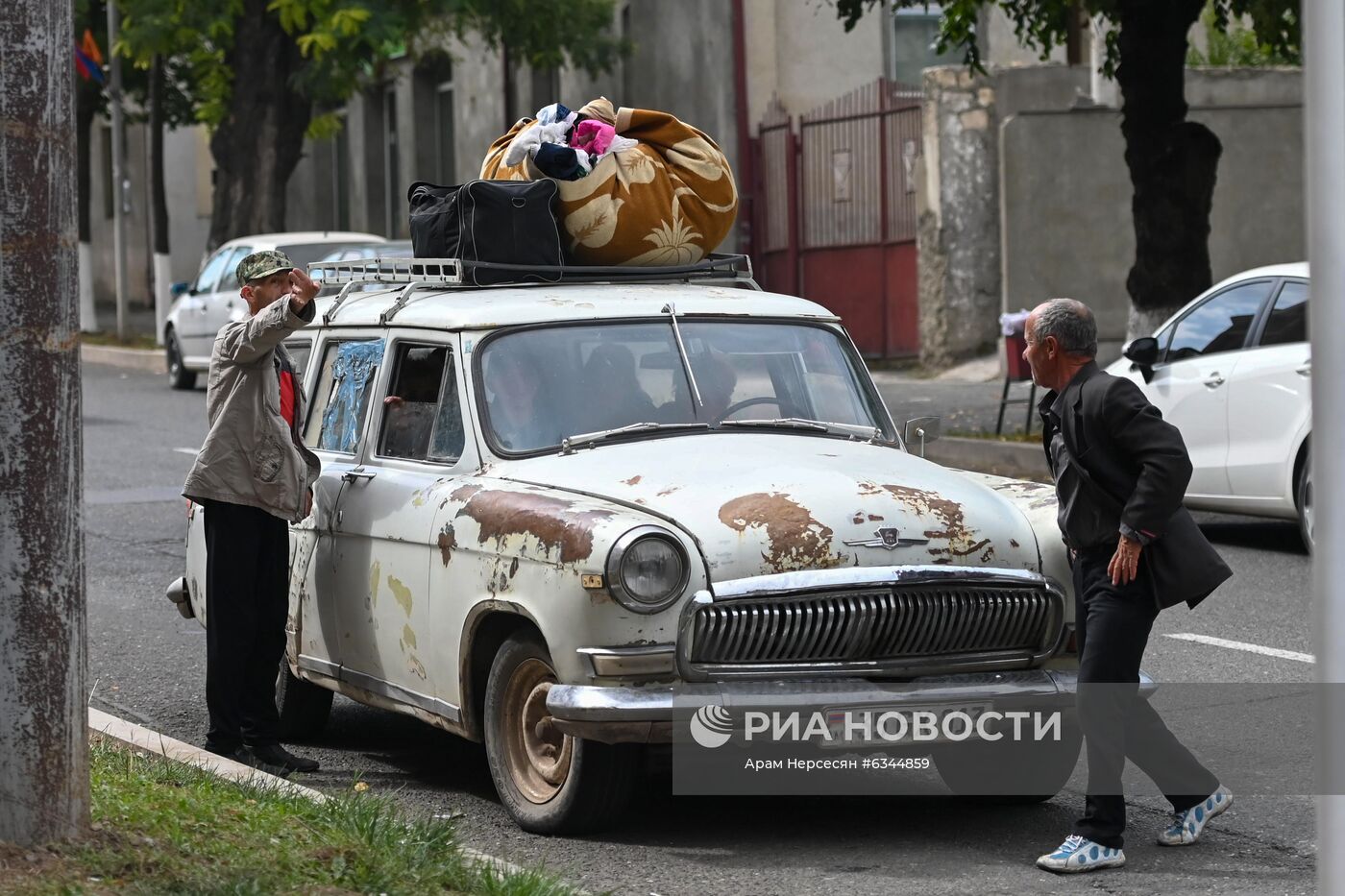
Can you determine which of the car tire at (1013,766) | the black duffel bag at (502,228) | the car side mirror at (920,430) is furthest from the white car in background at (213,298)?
the car tire at (1013,766)

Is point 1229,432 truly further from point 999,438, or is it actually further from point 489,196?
point 489,196

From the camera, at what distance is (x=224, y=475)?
6.96m

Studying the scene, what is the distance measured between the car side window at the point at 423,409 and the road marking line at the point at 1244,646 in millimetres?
3957

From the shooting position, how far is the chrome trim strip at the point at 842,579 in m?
5.77

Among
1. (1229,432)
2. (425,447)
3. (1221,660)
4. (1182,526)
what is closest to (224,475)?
(425,447)

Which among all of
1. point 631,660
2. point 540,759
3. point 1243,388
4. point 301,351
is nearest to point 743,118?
point 1243,388

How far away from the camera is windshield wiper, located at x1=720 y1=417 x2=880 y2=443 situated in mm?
6867

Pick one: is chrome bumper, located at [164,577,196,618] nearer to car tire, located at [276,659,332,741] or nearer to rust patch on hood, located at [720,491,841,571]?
car tire, located at [276,659,332,741]

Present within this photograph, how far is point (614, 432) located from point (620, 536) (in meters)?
0.98

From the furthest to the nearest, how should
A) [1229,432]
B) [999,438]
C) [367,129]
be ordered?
[367,129] < [999,438] < [1229,432]

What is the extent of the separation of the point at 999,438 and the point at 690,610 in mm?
10266

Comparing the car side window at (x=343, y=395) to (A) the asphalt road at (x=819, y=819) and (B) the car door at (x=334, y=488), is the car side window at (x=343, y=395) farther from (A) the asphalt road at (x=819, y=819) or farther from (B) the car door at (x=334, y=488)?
(A) the asphalt road at (x=819, y=819)

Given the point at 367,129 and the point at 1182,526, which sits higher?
the point at 367,129

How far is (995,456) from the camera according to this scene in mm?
15008
